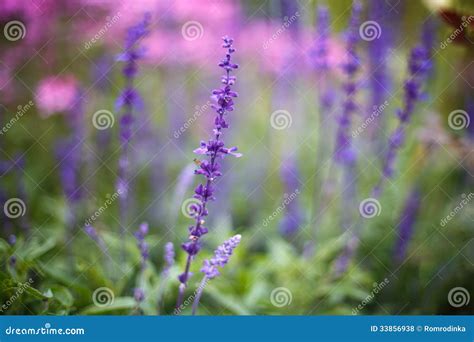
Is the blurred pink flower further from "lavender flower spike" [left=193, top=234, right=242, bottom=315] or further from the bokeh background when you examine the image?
"lavender flower spike" [left=193, top=234, right=242, bottom=315]

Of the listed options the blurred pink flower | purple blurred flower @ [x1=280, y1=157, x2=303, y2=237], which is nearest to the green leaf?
purple blurred flower @ [x1=280, y1=157, x2=303, y2=237]

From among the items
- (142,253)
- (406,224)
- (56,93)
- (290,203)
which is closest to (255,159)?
(290,203)

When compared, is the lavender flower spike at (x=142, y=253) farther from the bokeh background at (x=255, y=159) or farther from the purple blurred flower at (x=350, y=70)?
the purple blurred flower at (x=350, y=70)

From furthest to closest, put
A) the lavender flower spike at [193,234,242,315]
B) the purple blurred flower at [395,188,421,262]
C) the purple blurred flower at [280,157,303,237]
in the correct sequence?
the purple blurred flower at [280,157,303,237] → the purple blurred flower at [395,188,421,262] → the lavender flower spike at [193,234,242,315]

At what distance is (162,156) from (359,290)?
0.93 meters

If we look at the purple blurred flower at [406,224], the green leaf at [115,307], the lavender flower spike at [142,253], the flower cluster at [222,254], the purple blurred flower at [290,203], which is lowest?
the green leaf at [115,307]

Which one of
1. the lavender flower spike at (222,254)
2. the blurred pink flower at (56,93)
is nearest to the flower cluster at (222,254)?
the lavender flower spike at (222,254)

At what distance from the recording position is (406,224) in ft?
7.16

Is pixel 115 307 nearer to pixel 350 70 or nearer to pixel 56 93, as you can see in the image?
pixel 56 93

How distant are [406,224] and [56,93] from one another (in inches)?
52.1

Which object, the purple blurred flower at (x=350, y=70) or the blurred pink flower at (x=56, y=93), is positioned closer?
the purple blurred flower at (x=350, y=70)

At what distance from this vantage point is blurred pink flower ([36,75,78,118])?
2.23 meters

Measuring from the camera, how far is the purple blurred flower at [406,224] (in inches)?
85.5

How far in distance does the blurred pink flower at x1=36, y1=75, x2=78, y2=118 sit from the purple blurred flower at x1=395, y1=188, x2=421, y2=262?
4.11ft
